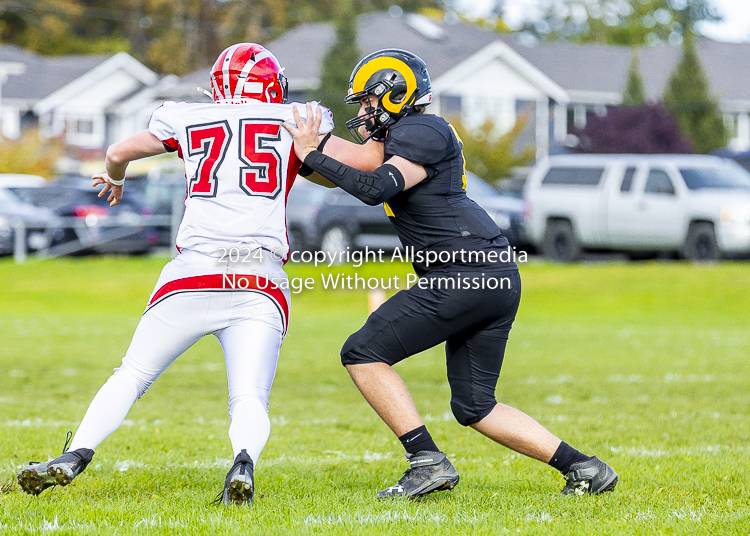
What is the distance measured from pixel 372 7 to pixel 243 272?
6273 cm

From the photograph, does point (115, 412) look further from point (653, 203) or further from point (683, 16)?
point (683, 16)

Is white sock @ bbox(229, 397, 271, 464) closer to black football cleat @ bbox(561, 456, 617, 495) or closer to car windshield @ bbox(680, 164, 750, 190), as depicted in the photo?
black football cleat @ bbox(561, 456, 617, 495)

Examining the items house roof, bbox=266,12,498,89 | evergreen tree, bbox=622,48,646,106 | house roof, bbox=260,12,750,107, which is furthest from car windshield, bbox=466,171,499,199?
evergreen tree, bbox=622,48,646,106

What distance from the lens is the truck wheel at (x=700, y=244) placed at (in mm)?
19938

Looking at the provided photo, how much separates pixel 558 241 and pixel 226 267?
704 inches

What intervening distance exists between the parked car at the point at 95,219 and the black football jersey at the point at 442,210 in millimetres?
18876

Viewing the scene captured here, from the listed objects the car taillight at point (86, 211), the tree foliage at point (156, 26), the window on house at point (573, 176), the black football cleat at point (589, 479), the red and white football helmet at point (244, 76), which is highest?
the tree foliage at point (156, 26)

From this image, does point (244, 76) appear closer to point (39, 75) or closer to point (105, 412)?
point (105, 412)

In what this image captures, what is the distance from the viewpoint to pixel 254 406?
173 inches

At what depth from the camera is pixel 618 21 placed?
7375 centimetres

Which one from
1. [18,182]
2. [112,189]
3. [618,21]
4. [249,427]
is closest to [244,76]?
[112,189]

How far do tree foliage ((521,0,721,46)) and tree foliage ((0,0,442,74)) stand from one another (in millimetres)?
21571

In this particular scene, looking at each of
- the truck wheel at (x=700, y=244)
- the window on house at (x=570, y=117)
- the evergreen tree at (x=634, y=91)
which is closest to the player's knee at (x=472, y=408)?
the truck wheel at (x=700, y=244)

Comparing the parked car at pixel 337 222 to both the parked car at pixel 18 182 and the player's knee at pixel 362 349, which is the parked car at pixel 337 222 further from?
the player's knee at pixel 362 349
